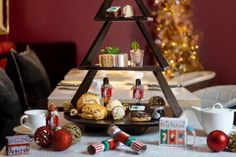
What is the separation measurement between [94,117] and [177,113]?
0.98 ft

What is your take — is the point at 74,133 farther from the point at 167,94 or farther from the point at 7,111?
the point at 7,111

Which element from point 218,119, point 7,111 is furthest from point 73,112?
point 7,111

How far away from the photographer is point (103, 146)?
141 centimetres

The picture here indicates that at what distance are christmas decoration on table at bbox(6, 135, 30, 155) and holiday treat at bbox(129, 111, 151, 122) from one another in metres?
0.40

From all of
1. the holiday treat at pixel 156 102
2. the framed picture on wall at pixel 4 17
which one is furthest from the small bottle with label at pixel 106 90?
the framed picture on wall at pixel 4 17

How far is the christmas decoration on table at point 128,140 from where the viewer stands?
139 centimetres

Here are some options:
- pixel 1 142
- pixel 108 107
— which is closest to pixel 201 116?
pixel 108 107

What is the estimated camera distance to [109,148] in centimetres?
143

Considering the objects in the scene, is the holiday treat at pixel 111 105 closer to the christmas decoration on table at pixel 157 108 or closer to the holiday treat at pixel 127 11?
the christmas decoration on table at pixel 157 108

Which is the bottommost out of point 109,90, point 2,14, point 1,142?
point 1,142

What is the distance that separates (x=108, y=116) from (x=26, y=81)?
1.89m

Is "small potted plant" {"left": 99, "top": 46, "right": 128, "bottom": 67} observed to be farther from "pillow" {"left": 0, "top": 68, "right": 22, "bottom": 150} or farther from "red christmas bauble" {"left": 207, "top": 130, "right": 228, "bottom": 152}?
"pillow" {"left": 0, "top": 68, "right": 22, "bottom": 150}

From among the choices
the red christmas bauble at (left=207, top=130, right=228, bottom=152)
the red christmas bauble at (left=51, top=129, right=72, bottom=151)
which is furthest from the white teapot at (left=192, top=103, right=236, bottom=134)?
the red christmas bauble at (left=51, top=129, right=72, bottom=151)

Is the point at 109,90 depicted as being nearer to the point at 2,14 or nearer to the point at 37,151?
the point at 37,151
